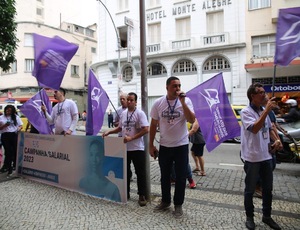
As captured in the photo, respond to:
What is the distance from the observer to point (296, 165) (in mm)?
7922

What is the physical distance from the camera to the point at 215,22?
73.4 feet

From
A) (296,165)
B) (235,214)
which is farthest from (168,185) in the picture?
(296,165)

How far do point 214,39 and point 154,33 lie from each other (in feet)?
17.5

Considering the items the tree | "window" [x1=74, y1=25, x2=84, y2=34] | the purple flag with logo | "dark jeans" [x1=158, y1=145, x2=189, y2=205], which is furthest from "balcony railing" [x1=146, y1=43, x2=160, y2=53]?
"window" [x1=74, y1=25, x2=84, y2=34]

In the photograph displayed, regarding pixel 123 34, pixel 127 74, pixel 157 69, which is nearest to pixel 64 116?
pixel 157 69

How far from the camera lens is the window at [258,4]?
20316 millimetres

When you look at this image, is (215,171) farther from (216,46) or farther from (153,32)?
(153,32)

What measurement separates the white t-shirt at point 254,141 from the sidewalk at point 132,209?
91 cm

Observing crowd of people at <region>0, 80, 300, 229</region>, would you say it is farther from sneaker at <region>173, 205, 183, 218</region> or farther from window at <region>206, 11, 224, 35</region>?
window at <region>206, 11, 224, 35</region>

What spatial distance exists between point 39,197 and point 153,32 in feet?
70.7

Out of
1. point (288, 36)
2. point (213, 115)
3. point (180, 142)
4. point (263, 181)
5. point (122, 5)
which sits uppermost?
point (122, 5)

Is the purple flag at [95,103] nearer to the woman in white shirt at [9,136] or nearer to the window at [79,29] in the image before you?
the woman in white shirt at [9,136]

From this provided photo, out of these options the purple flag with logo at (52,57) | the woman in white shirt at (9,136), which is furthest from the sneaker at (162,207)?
the woman in white shirt at (9,136)

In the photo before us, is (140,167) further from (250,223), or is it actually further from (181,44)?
(181,44)
